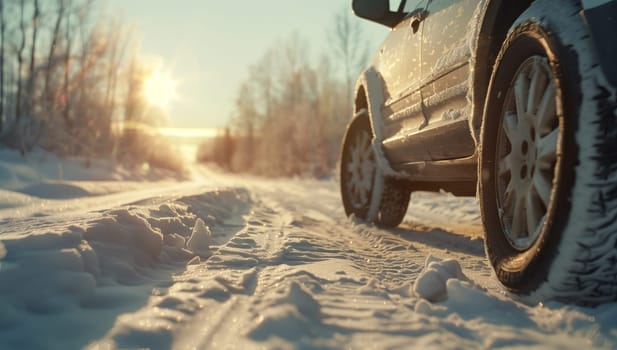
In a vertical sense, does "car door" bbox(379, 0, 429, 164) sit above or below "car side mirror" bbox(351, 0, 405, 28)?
below

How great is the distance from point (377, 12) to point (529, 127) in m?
2.35

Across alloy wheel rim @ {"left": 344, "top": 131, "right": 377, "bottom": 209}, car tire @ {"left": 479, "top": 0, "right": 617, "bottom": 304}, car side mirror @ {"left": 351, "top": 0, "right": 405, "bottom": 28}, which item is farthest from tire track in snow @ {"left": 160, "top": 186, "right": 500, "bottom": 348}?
car side mirror @ {"left": 351, "top": 0, "right": 405, "bottom": 28}

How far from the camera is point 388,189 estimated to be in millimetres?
4074

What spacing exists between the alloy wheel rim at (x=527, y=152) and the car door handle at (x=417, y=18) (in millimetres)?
1311

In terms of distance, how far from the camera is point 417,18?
3066 mm

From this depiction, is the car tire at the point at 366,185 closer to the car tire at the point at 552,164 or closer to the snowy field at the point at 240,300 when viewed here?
the snowy field at the point at 240,300

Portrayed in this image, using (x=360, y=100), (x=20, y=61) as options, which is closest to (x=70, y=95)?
(x=20, y=61)

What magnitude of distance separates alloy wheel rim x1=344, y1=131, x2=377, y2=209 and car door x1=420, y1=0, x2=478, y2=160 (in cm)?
136

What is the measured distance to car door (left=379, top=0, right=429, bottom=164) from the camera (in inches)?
120

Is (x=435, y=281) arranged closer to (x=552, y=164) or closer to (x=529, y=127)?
(x=552, y=164)

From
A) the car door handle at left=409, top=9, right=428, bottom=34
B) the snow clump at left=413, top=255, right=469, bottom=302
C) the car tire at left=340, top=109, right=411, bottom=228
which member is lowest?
the snow clump at left=413, top=255, right=469, bottom=302

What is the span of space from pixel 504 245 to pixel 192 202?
9.81ft

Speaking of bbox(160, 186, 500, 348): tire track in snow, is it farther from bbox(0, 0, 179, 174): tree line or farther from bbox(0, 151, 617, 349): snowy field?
bbox(0, 0, 179, 174): tree line

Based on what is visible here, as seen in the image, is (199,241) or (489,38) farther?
(199,241)
